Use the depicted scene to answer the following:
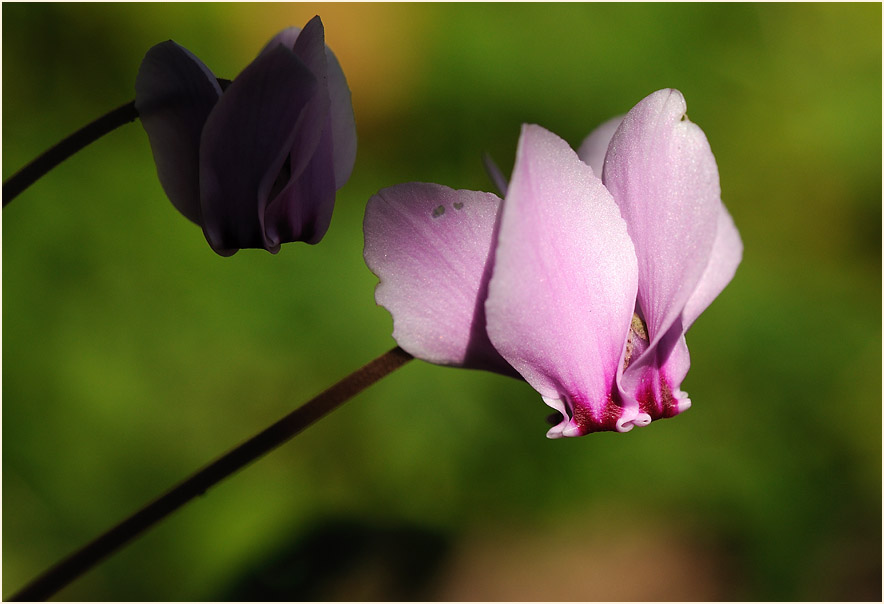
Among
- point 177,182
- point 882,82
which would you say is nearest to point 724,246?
point 177,182

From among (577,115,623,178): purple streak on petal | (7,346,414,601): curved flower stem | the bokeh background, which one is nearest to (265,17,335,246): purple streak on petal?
(7,346,414,601): curved flower stem

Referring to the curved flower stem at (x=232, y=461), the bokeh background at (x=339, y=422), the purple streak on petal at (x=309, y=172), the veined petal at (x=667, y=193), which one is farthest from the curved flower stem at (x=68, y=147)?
the bokeh background at (x=339, y=422)

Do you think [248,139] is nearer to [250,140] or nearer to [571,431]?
[250,140]

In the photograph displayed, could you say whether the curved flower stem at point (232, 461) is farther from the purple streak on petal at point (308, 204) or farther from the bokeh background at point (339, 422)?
the bokeh background at point (339, 422)

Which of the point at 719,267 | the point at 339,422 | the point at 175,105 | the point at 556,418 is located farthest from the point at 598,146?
the point at 339,422

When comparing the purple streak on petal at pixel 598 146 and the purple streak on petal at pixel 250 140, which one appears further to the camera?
the purple streak on petal at pixel 598 146

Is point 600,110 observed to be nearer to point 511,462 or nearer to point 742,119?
point 742,119
